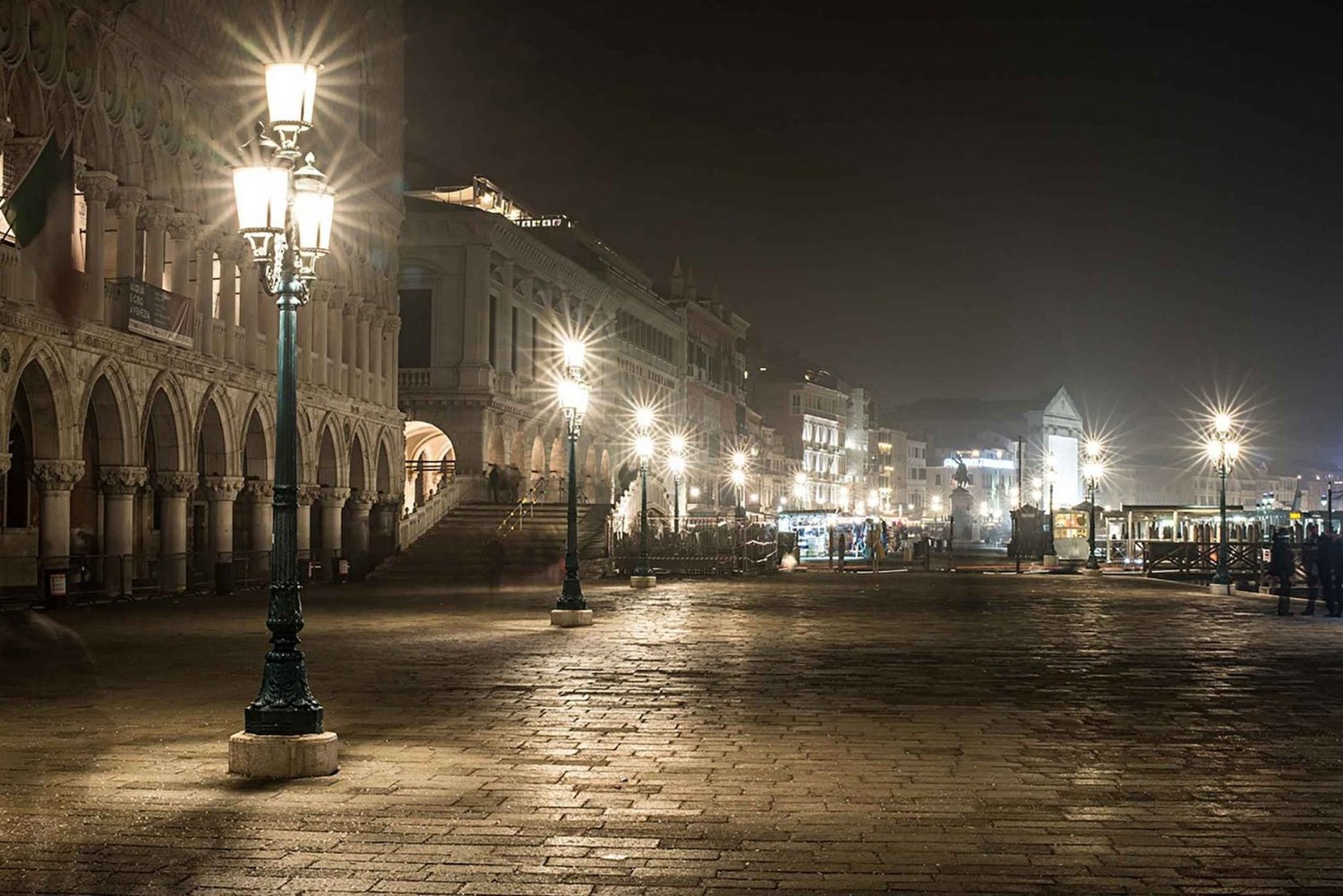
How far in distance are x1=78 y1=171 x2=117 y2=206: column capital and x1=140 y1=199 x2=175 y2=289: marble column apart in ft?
6.89

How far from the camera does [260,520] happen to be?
139ft

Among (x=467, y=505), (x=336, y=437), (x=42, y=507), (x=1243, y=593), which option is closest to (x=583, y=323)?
(x=467, y=505)

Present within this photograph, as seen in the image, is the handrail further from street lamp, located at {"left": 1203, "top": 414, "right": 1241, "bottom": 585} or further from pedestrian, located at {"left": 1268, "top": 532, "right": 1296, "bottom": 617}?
pedestrian, located at {"left": 1268, "top": 532, "right": 1296, "bottom": 617}

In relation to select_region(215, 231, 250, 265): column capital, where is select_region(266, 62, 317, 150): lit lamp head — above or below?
below

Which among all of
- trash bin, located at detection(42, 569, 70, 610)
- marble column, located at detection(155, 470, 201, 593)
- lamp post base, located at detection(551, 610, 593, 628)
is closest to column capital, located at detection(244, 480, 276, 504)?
marble column, located at detection(155, 470, 201, 593)

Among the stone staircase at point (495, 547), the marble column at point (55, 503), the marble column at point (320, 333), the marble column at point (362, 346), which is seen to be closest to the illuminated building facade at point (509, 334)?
the stone staircase at point (495, 547)

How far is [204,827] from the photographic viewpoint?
9.11 m

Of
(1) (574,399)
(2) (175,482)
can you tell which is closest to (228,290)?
(2) (175,482)

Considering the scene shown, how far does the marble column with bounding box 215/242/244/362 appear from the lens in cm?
3906

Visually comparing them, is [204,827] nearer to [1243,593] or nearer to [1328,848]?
[1328,848]

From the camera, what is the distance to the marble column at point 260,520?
4106 centimetres

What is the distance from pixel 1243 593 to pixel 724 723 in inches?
1208

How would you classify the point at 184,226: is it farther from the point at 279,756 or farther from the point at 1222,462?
the point at 1222,462

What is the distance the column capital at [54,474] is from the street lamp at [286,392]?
20051mm
